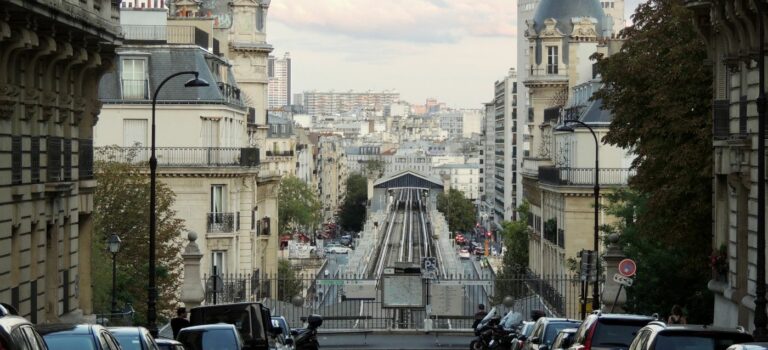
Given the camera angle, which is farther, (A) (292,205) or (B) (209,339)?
(A) (292,205)

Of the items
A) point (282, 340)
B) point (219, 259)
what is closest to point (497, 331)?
point (282, 340)

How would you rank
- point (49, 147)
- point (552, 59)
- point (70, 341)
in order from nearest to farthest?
point (70, 341)
point (49, 147)
point (552, 59)

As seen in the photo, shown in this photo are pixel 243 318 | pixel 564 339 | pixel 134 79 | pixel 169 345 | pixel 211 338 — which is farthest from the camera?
pixel 134 79

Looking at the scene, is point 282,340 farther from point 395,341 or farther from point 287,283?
point 287,283

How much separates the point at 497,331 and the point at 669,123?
20.0ft

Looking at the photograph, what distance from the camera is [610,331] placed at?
86.5 ft

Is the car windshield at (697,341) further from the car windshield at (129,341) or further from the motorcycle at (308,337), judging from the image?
the motorcycle at (308,337)

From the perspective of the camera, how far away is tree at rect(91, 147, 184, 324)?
2230 inches

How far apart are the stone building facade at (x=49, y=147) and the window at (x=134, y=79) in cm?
2843

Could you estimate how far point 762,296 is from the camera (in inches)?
1118

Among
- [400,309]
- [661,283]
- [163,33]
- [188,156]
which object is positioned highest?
[163,33]

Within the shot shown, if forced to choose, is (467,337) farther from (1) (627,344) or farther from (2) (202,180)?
(1) (627,344)

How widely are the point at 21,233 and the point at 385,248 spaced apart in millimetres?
165045

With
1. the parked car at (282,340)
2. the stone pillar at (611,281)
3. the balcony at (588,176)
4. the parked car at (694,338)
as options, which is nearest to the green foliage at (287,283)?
the balcony at (588,176)
